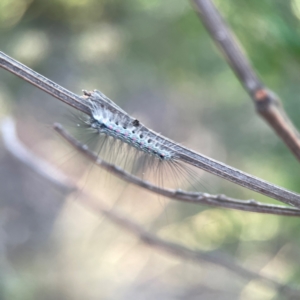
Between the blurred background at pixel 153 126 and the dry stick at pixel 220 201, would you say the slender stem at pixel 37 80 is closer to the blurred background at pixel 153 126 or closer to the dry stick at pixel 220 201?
the dry stick at pixel 220 201

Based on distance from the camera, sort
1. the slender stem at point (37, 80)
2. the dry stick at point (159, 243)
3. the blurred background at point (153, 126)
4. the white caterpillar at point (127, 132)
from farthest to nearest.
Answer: the blurred background at point (153, 126) < the dry stick at point (159, 243) < the white caterpillar at point (127, 132) < the slender stem at point (37, 80)

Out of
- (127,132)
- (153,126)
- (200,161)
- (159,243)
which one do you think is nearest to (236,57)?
(200,161)

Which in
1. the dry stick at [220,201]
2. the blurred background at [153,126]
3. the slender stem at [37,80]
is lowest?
the slender stem at [37,80]

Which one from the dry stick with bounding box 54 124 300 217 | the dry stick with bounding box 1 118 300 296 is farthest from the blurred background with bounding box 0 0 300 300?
the dry stick with bounding box 54 124 300 217

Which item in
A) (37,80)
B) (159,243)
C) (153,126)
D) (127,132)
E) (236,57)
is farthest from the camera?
(153,126)

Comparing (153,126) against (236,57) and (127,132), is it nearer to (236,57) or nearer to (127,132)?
(127,132)

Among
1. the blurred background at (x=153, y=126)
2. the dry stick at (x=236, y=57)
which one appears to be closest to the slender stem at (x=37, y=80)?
the dry stick at (x=236, y=57)
